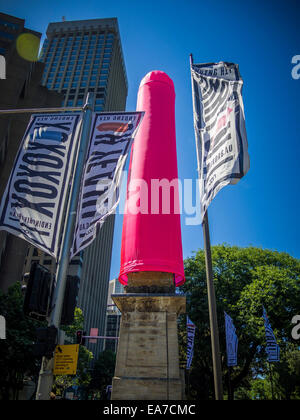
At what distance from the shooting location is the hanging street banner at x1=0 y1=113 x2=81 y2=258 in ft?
24.4

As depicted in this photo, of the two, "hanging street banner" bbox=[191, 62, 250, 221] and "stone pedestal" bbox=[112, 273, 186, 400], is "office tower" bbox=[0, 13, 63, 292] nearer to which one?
"stone pedestal" bbox=[112, 273, 186, 400]

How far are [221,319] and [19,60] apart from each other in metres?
51.4

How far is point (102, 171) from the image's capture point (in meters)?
8.40

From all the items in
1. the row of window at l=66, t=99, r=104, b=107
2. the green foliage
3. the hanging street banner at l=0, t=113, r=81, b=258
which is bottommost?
the green foliage

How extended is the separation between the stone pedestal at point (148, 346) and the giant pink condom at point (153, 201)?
0.86 meters

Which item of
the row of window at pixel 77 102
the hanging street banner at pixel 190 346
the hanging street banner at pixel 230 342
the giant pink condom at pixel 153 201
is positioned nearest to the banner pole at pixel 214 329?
the giant pink condom at pixel 153 201

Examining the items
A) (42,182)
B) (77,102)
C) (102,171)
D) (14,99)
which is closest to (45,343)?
(42,182)

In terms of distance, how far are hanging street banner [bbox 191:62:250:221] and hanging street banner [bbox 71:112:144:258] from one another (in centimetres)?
258

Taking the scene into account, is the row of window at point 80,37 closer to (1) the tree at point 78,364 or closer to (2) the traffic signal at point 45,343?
(1) the tree at point 78,364

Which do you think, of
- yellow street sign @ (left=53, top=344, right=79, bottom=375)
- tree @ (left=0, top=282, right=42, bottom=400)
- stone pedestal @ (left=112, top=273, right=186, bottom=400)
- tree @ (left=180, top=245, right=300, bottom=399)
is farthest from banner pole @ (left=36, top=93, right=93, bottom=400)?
tree @ (left=180, top=245, right=300, bottom=399)

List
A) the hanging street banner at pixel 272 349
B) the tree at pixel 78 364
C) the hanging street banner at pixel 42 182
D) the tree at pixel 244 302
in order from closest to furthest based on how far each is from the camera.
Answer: the hanging street banner at pixel 42 182, the hanging street banner at pixel 272 349, the tree at pixel 244 302, the tree at pixel 78 364

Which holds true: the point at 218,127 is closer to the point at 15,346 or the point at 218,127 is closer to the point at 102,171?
the point at 102,171

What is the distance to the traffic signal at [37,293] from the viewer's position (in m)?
6.07

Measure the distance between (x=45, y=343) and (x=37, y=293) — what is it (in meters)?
1.06
